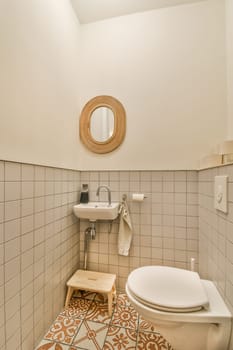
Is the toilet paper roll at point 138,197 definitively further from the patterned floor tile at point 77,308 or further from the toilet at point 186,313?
the patterned floor tile at point 77,308

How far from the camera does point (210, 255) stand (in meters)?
1.23

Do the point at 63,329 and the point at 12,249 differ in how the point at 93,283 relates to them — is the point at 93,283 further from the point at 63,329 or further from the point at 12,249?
the point at 12,249

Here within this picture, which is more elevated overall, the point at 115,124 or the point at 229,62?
the point at 229,62

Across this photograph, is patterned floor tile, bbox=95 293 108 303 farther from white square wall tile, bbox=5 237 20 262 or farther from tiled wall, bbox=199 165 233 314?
white square wall tile, bbox=5 237 20 262

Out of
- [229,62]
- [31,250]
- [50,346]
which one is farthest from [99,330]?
[229,62]

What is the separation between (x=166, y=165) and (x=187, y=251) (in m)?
0.84

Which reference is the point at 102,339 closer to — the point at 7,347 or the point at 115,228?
the point at 7,347

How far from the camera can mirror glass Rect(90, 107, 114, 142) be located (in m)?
1.82

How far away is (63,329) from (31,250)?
702mm

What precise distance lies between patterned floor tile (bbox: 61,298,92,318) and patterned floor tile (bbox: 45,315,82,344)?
0.05m

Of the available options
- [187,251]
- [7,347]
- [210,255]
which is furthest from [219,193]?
[7,347]

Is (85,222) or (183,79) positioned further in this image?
(85,222)

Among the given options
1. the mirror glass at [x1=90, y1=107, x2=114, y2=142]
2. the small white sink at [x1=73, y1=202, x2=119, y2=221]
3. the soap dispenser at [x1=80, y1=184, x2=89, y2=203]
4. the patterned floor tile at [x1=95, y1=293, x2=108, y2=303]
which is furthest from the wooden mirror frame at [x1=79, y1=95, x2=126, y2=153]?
the patterned floor tile at [x1=95, y1=293, x2=108, y2=303]

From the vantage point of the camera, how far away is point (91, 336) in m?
1.24
